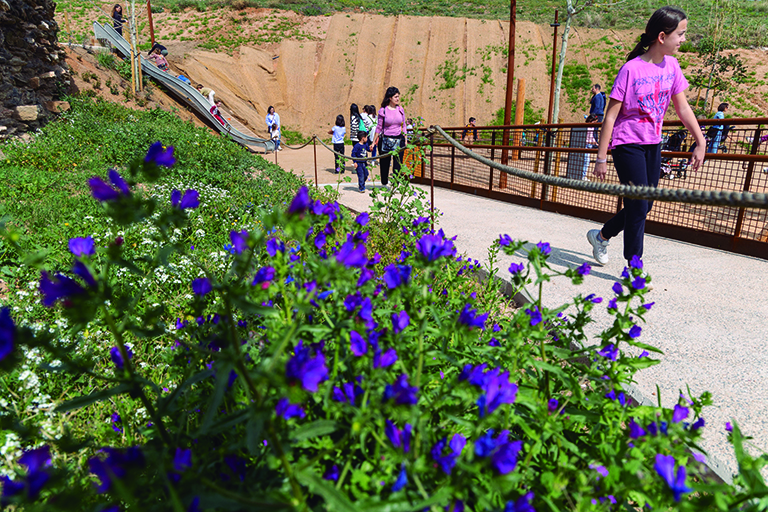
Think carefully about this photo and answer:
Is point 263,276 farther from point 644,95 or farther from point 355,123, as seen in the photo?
point 355,123

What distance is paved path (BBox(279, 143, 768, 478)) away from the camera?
6.43 ft

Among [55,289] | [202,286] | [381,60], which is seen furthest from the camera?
[381,60]

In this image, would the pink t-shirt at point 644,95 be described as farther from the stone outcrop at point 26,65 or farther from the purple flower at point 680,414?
the stone outcrop at point 26,65

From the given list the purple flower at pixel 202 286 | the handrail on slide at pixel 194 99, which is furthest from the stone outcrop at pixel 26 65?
the purple flower at pixel 202 286

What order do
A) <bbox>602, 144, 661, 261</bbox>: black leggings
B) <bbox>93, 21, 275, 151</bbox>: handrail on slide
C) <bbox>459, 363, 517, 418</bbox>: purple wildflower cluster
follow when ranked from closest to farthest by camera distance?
<bbox>459, 363, 517, 418</bbox>: purple wildflower cluster
<bbox>602, 144, 661, 261</bbox>: black leggings
<bbox>93, 21, 275, 151</bbox>: handrail on slide

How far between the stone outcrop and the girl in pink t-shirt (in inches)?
399

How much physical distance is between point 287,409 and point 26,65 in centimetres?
1187

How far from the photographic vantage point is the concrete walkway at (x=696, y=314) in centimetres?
195

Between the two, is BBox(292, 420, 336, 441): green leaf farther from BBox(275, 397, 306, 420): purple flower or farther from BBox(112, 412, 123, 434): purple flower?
BBox(112, 412, 123, 434): purple flower

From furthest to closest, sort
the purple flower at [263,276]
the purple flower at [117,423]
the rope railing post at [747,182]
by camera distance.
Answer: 1. the rope railing post at [747,182]
2. the purple flower at [117,423]
3. the purple flower at [263,276]

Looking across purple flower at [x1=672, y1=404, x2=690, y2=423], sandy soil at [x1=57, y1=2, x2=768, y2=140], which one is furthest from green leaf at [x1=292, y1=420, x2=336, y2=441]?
sandy soil at [x1=57, y1=2, x2=768, y2=140]

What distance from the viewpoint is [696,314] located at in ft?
9.48

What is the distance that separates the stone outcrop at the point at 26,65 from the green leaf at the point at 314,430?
10376mm

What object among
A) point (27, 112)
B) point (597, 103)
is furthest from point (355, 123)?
point (597, 103)
